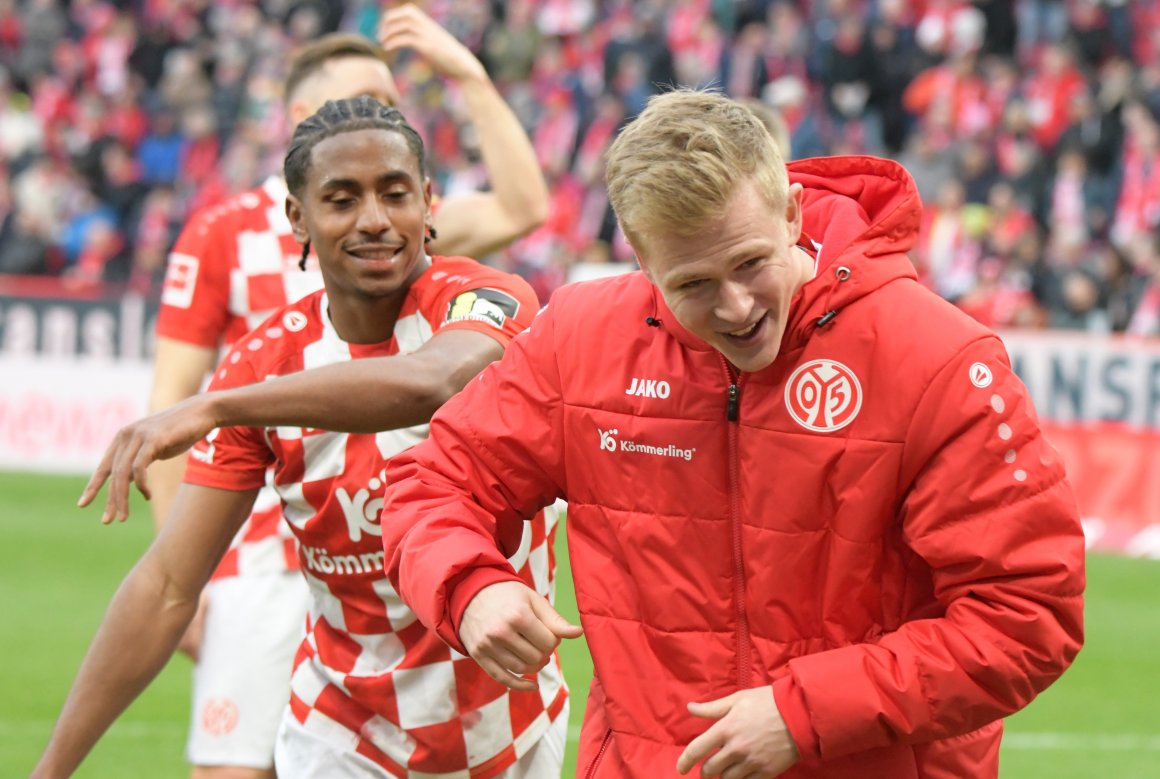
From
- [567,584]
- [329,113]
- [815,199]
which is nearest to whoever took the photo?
[815,199]

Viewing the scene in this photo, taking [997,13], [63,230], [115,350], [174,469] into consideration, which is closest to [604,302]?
[174,469]

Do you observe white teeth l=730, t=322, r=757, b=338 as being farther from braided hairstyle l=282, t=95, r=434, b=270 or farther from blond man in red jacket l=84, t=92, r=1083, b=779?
braided hairstyle l=282, t=95, r=434, b=270

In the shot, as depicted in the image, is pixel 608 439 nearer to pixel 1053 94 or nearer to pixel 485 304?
pixel 485 304

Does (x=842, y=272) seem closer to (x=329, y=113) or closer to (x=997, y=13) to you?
(x=329, y=113)

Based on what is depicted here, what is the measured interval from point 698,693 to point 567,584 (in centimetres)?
908

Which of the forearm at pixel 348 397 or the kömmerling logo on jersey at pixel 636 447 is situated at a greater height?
the kömmerling logo on jersey at pixel 636 447

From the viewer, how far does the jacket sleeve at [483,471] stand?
10.4 ft

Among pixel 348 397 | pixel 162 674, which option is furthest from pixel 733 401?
pixel 162 674

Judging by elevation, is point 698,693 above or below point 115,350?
above

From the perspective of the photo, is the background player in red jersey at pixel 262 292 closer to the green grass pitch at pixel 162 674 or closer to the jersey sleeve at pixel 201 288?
the jersey sleeve at pixel 201 288

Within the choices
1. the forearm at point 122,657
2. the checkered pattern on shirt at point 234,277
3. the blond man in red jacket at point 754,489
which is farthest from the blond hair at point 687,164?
the checkered pattern on shirt at point 234,277

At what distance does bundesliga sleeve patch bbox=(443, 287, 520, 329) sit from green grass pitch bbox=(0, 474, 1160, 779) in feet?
14.7

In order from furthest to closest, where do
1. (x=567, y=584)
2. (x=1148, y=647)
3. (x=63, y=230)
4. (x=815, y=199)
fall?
(x=63, y=230), (x=567, y=584), (x=1148, y=647), (x=815, y=199)

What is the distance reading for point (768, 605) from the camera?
306 centimetres
